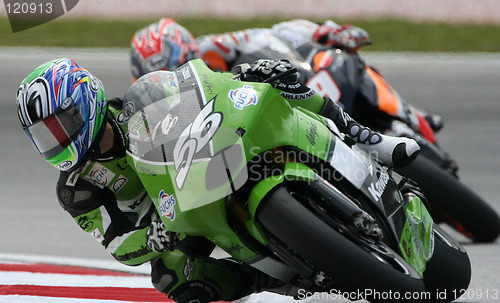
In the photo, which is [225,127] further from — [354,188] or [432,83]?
[432,83]

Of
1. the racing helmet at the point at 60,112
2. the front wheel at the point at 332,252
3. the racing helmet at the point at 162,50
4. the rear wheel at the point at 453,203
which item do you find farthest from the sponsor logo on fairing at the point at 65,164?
the racing helmet at the point at 162,50

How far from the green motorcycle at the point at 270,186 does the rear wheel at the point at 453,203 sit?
129 centimetres

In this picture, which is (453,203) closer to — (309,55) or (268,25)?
(309,55)

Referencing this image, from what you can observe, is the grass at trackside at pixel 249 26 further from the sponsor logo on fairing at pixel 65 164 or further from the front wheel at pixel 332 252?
the front wheel at pixel 332 252

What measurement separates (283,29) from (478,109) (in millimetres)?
2521

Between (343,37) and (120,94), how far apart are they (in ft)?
10.2

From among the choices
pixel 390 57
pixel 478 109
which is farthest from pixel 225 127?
pixel 390 57

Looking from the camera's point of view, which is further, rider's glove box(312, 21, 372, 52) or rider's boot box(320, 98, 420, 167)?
rider's glove box(312, 21, 372, 52)

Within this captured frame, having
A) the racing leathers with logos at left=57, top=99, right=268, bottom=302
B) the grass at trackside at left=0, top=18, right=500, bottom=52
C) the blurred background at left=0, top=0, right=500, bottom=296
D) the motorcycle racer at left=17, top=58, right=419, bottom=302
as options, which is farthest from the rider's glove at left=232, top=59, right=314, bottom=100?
the grass at trackside at left=0, top=18, right=500, bottom=52

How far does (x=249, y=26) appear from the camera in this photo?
10.4 meters

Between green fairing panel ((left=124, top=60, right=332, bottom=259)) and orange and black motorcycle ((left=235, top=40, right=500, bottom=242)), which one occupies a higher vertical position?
green fairing panel ((left=124, top=60, right=332, bottom=259))

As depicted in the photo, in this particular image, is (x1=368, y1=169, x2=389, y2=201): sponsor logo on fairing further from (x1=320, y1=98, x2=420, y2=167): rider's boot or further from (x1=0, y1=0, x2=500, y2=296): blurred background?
(x1=0, y1=0, x2=500, y2=296): blurred background

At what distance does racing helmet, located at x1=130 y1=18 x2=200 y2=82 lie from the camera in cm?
545

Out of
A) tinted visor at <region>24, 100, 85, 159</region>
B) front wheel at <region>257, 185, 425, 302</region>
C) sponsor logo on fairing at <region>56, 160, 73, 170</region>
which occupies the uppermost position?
front wheel at <region>257, 185, 425, 302</region>
